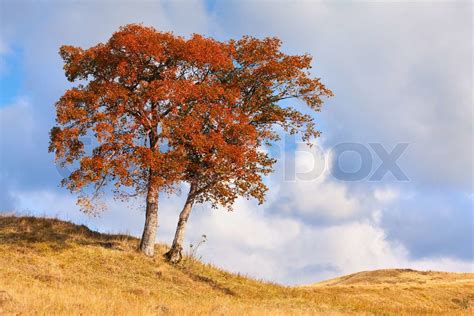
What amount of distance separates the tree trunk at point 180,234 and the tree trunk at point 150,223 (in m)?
1.58

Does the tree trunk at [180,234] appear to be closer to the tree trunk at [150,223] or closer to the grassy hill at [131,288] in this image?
the grassy hill at [131,288]

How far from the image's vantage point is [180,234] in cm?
3916

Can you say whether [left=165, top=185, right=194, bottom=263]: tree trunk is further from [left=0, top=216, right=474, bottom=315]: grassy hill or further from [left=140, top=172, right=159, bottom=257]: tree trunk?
[left=140, top=172, right=159, bottom=257]: tree trunk

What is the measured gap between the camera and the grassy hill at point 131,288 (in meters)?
22.5

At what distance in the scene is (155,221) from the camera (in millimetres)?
37719

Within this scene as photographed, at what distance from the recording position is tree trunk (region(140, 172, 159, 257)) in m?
37.5

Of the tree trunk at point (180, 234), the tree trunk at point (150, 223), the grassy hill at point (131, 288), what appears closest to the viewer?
the grassy hill at point (131, 288)

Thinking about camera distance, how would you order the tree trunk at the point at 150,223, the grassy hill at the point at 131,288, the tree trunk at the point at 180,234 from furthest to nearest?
the tree trunk at the point at 180,234 → the tree trunk at the point at 150,223 → the grassy hill at the point at 131,288

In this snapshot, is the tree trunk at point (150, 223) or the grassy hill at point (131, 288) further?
the tree trunk at point (150, 223)

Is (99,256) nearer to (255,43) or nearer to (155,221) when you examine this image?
(155,221)

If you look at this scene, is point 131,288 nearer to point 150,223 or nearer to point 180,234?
point 150,223

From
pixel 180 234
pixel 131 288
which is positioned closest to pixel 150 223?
pixel 180 234

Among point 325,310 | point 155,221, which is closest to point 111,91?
point 155,221

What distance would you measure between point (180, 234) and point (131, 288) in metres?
9.21
